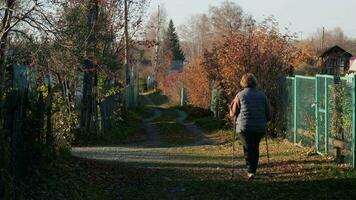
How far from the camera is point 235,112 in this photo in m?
11.0

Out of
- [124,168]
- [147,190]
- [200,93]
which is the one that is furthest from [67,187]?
[200,93]

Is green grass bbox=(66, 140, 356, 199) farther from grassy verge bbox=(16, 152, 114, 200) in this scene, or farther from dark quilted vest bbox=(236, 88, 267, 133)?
dark quilted vest bbox=(236, 88, 267, 133)

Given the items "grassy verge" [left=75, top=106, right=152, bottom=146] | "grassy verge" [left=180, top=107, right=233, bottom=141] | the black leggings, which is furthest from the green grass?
"grassy verge" [left=180, top=107, right=233, bottom=141]

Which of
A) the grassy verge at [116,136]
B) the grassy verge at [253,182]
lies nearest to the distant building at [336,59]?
the grassy verge at [116,136]

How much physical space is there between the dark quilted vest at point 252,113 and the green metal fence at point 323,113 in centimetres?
191

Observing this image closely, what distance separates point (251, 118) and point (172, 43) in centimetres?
9537

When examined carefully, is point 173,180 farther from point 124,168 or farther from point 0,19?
point 0,19

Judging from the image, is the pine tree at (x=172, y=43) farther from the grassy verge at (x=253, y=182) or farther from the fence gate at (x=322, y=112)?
the grassy verge at (x=253, y=182)

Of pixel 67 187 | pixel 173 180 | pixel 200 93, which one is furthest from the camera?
pixel 200 93

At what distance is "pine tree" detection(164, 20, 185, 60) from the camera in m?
103

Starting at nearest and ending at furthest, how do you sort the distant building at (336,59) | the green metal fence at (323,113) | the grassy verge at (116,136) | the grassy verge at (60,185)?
the grassy verge at (60,185) → the green metal fence at (323,113) → the grassy verge at (116,136) → the distant building at (336,59)

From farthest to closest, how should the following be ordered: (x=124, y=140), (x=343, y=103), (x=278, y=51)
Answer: (x=124, y=140)
(x=278, y=51)
(x=343, y=103)

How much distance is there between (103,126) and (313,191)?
50.8ft

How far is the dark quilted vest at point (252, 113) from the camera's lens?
35.3ft
